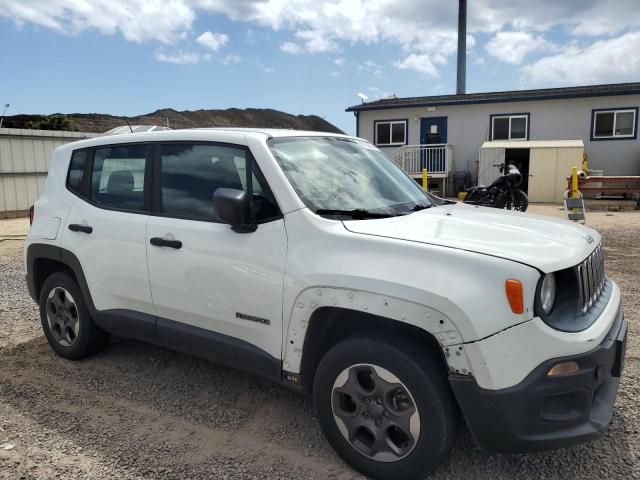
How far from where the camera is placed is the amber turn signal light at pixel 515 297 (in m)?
2.18

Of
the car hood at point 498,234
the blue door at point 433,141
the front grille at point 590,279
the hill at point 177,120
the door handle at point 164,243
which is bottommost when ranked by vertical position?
the front grille at point 590,279

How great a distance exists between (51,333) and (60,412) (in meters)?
1.12

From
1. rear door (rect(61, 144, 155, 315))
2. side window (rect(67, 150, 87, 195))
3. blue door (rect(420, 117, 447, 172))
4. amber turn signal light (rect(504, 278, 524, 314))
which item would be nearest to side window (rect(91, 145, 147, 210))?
rear door (rect(61, 144, 155, 315))

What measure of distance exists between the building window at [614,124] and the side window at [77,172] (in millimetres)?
19729

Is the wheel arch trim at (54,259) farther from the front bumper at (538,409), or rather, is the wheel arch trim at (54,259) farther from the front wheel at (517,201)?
the front wheel at (517,201)

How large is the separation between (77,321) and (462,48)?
29.8 metres

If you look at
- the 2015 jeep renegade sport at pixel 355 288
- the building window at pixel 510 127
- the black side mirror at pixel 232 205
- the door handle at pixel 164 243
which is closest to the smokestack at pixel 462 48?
the building window at pixel 510 127

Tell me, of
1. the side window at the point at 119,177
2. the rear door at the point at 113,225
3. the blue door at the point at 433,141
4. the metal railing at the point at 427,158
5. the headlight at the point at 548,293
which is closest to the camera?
the headlight at the point at 548,293

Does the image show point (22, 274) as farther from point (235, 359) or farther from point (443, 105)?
point (443, 105)

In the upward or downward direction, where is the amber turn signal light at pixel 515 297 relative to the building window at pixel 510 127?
downward

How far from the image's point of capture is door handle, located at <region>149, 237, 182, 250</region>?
10.5ft

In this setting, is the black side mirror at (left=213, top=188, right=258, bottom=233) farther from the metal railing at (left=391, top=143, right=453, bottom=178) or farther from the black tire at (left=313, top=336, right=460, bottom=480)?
the metal railing at (left=391, top=143, right=453, bottom=178)

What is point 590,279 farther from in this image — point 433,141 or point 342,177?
point 433,141

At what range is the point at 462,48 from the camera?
2955 centimetres
